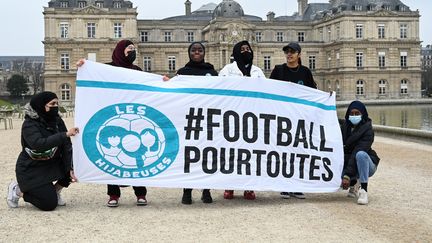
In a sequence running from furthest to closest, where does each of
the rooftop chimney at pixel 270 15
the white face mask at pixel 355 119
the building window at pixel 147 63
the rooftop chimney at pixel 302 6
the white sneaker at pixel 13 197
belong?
1. the rooftop chimney at pixel 302 6
2. the rooftop chimney at pixel 270 15
3. the building window at pixel 147 63
4. the white face mask at pixel 355 119
5. the white sneaker at pixel 13 197

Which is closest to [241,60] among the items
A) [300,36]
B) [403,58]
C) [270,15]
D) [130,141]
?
[130,141]

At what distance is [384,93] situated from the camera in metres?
66.1

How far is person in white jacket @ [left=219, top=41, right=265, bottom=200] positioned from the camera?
8.03 metres

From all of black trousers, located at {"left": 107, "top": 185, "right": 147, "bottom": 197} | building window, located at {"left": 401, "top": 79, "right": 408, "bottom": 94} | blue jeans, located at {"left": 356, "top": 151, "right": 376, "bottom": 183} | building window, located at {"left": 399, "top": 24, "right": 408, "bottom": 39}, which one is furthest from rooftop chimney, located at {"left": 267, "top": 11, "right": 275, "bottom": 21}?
black trousers, located at {"left": 107, "top": 185, "right": 147, "bottom": 197}

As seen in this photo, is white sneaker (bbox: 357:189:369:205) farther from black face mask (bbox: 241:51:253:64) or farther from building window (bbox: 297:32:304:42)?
building window (bbox: 297:32:304:42)

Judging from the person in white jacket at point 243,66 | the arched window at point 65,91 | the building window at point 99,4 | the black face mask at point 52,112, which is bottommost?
the black face mask at point 52,112

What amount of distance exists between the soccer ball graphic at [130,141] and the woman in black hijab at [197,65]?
0.95 m

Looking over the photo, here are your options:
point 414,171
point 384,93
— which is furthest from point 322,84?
point 414,171

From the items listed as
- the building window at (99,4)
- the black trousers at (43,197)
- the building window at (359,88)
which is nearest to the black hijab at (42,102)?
the black trousers at (43,197)

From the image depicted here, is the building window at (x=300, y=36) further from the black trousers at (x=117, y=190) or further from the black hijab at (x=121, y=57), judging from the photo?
the black trousers at (x=117, y=190)

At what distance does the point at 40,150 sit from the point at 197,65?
237 cm

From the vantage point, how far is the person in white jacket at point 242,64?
802 cm

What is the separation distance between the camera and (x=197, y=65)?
317 inches

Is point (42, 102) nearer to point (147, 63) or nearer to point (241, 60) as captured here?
point (241, 60)
